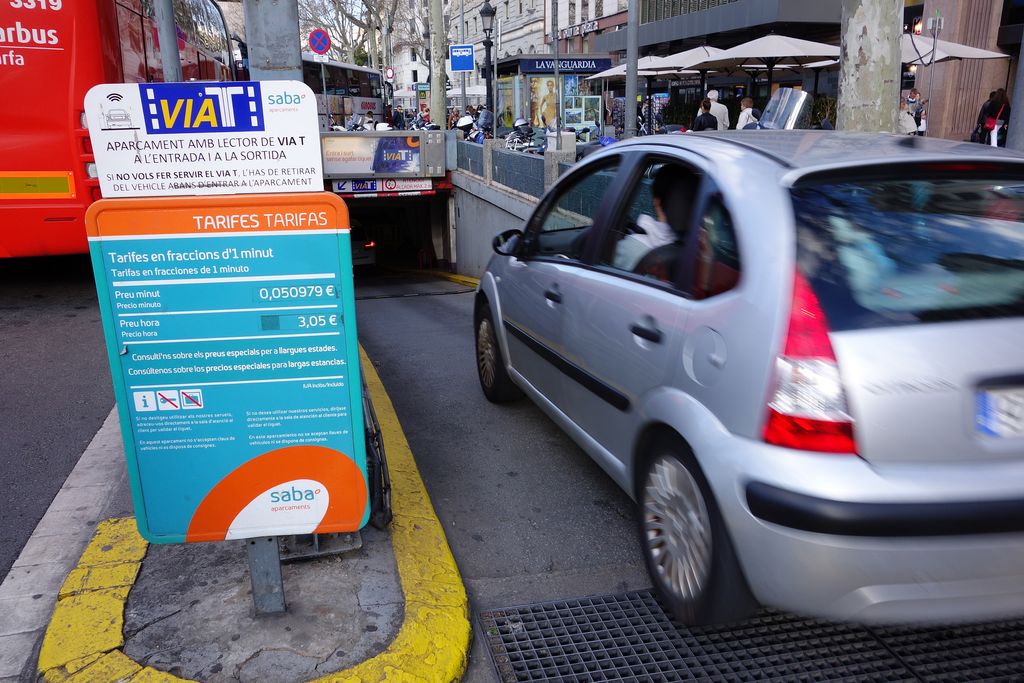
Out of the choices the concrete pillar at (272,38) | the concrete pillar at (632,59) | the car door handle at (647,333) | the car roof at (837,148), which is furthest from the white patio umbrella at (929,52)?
the car door handle at (647,333)

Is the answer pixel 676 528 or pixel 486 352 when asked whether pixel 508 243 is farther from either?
pixel 676 528

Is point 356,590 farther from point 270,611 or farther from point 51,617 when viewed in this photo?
point 51,617

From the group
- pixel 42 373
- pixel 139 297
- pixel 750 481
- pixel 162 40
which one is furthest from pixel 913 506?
pixel 162 40

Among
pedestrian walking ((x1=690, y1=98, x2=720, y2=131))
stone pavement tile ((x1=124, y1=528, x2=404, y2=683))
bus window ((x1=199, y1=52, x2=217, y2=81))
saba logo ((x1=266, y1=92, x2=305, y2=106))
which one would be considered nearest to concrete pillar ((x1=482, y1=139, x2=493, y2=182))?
pedestrian walking ((x1=690, y1=98, x2=720, y2=131))

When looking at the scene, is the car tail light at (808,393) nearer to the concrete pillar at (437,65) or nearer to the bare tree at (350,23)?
the concrete pillar at (437,65)

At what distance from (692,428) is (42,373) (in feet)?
17.6

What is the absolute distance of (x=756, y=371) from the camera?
2.31 meters

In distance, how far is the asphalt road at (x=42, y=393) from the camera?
3902 millimetres

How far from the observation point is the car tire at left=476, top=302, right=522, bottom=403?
496 cm

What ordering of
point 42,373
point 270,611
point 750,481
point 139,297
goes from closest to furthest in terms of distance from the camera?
point 750,481, point 139,297, point 270,611, point 42,373

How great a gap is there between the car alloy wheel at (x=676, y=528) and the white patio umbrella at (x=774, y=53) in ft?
46.6

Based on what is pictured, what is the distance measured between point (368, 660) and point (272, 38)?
2709 millimetres

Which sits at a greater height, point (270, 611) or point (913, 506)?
point (913, 506)

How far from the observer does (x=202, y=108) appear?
240cm
